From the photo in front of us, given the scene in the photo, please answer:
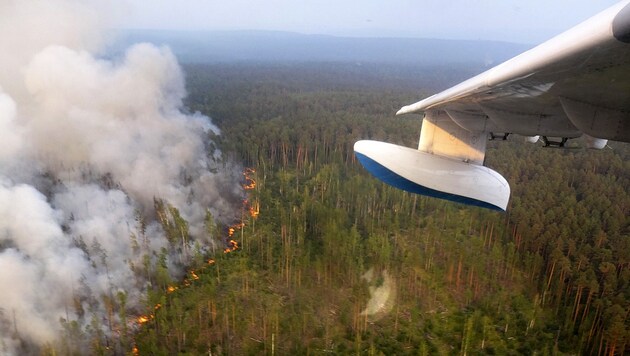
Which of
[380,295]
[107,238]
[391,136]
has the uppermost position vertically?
[391,136]

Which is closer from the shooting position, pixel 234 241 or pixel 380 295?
pixel 380 295

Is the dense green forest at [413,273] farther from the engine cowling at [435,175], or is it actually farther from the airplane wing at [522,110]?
the airplane wing at [522,110]

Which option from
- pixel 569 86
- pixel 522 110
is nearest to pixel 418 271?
pixel 522 110

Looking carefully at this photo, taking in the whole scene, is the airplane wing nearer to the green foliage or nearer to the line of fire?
the green foliage

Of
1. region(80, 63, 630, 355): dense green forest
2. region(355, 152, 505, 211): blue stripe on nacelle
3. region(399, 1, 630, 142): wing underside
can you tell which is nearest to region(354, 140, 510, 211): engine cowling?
region(355, 152, 505, 211): blue stripe on nacelle

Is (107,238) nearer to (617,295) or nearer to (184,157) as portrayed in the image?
(184,157)

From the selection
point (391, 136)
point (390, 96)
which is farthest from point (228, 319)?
point (390, 96)

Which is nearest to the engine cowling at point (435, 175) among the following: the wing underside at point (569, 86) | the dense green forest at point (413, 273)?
the wing underside at point (569, 86)
